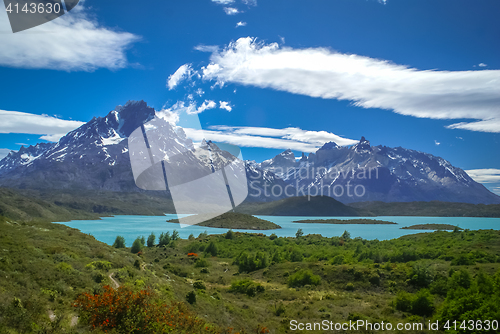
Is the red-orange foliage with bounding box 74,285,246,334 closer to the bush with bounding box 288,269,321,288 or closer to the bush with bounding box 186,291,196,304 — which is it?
the bush with bounding box 186,291,196,304

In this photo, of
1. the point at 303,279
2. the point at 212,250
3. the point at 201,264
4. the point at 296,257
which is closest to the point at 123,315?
the point at 303,279

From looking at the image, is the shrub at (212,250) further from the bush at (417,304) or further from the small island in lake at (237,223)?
the small island in lake at (237,223)

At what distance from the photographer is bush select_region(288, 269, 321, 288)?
38341 millimetres

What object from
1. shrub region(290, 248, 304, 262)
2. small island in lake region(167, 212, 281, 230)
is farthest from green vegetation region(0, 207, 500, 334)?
small island in lake region(167, 212, 281, 230)

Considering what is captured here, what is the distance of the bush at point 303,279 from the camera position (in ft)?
126

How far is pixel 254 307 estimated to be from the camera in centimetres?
2809

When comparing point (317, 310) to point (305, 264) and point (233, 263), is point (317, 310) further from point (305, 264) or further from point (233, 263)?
point (233, 263)

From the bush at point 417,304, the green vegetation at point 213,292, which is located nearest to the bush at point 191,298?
the green vegetation at point 213,292

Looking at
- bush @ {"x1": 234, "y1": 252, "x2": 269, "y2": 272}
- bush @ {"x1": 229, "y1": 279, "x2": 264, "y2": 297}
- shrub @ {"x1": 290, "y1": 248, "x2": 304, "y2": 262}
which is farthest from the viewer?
shrub @ {"x1": 290, "y1": 248, "x2": 304, "y2": 262}

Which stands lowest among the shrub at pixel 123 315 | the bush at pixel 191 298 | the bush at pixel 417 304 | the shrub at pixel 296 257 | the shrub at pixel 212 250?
the shrub at pixel 212 250

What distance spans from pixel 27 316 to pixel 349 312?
2310 cm

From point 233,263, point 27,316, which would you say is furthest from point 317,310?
point 233,263

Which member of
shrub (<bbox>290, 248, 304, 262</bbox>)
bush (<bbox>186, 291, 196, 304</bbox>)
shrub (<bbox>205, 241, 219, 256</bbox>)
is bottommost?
shrub (<bbox>205, 241, 219, 256</bbox>)

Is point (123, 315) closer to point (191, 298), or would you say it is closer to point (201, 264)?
point (191, 298)
